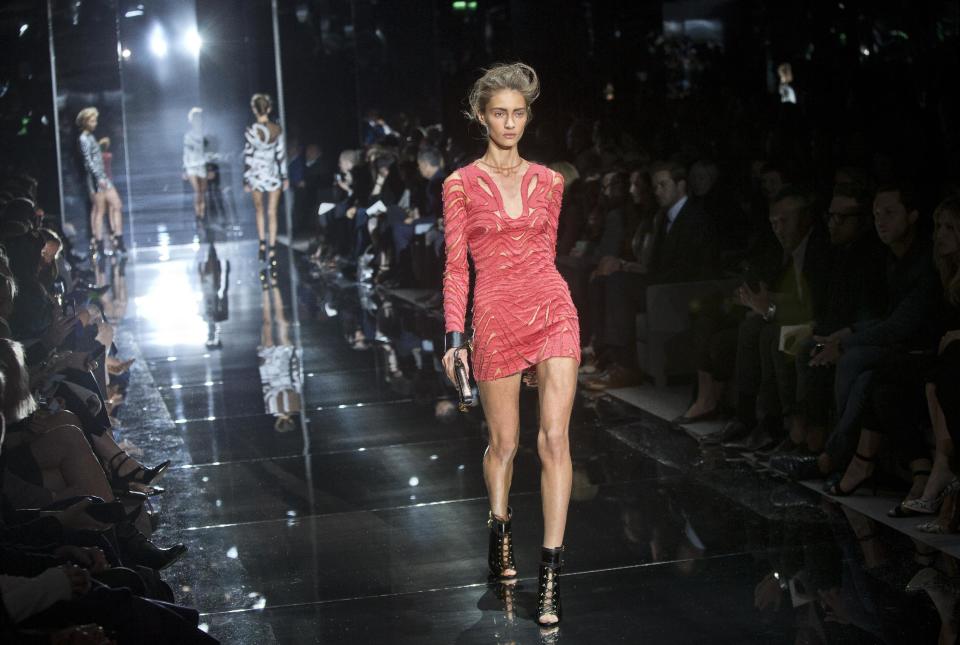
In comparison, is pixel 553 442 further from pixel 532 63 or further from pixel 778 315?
pixel 532 63

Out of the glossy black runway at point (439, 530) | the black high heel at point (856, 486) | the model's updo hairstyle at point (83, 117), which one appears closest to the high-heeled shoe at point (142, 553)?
the glossy black runway at point (439, 530)

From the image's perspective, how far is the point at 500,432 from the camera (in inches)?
152

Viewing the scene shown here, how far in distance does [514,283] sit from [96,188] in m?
13.9

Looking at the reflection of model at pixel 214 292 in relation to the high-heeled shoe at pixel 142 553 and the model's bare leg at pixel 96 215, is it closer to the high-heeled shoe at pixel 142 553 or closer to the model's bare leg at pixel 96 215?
the model's bare leg at pixel 96 215

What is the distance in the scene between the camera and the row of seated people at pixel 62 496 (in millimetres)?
2770

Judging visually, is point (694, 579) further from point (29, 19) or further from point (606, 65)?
point (606, 65)

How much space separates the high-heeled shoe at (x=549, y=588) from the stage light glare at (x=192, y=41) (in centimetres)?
1502

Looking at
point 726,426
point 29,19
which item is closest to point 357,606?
point 726,426

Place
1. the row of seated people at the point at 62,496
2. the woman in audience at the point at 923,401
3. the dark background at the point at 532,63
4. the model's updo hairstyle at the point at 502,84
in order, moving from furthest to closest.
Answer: the dark background at the point at 532,63 < the woman in audience at the point at 923,401 < the model's updo hairstyle at the point at 502,84 < the row of seated people at the point at 62,496

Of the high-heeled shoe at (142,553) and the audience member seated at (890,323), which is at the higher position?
the audience member seated at (890,323)

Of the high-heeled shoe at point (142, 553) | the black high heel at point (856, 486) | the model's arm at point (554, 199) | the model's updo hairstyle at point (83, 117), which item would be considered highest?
the model's updo hairstyle at point (83, 117)

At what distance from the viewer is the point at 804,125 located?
36.5 ft

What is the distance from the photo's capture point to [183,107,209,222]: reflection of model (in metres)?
17.5

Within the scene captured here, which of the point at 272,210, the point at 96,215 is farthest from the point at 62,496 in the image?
the point at 96,215
